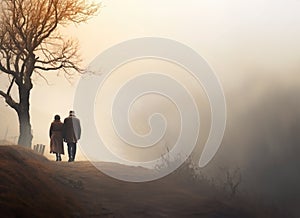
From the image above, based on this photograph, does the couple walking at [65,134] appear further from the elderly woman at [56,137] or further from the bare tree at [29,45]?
the bare tree at [29,45]

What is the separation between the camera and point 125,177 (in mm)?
6570

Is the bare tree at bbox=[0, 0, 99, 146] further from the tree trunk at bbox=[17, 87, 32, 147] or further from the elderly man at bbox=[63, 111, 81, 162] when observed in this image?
the elderly man at bbox=[63, 111, 81, 162]

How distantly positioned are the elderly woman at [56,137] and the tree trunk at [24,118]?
302 mm

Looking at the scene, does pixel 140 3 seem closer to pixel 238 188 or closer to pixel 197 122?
pixel 197 122

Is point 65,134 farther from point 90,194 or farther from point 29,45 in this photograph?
point 29,45

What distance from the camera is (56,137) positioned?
674 cm

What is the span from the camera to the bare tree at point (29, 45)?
266 inches

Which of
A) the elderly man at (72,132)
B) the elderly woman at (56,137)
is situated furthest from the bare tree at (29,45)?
the elderly man at (72,132)

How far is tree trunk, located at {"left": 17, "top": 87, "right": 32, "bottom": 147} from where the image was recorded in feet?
21.5

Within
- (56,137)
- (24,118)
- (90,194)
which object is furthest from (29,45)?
(90,194)

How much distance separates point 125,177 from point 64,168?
837 mm

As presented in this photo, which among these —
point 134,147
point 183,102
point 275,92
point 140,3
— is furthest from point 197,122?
point 140,3

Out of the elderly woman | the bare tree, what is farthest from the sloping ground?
the bare tree

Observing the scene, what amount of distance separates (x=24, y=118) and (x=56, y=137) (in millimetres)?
519
